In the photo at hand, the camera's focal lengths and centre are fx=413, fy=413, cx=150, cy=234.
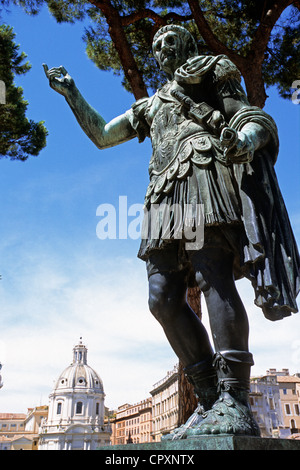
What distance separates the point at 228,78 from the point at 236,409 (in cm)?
204

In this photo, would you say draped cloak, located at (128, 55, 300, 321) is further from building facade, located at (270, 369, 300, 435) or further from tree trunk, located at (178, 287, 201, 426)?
building facade, located at (270, 369, 300, 435)

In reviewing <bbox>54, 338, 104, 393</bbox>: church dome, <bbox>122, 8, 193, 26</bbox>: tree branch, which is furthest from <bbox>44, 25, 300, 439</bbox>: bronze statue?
<bbox>54, 338, 104, 393</bbox>: church dome

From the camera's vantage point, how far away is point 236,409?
2.03 meters

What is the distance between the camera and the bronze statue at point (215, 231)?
2.21 m

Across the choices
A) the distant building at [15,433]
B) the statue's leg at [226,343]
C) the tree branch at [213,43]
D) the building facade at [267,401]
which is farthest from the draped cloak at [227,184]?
A: the distant building at [15,433]

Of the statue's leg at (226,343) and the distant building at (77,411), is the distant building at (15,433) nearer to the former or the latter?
the distant building at (77,411)

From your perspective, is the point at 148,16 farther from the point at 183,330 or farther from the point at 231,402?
the point at 231,402

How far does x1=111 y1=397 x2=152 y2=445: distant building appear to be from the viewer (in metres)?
79.6

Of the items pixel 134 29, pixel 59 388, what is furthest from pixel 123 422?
pixel 134 29

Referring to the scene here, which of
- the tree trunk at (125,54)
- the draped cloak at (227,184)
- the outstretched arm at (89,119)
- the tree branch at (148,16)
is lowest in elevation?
the draped cloak at (227,184)

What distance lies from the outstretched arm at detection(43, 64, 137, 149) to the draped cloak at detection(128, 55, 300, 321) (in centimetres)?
41

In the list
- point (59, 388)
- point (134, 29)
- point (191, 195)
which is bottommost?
point (191, 195)

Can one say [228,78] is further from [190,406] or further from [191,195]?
[190,406]

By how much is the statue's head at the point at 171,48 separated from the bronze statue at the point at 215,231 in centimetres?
3
